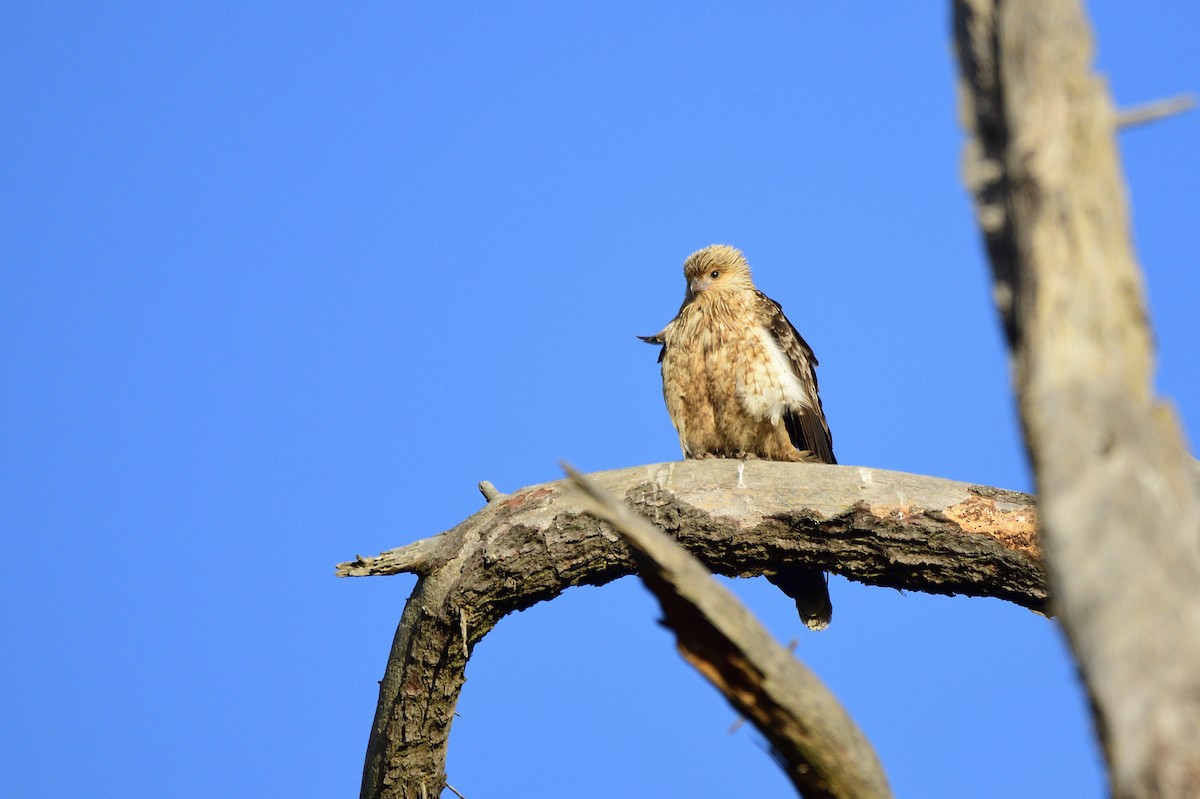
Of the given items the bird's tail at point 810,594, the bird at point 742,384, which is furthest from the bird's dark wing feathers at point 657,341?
the bird's tail at point 810,594

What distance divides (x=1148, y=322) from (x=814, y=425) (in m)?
4.91

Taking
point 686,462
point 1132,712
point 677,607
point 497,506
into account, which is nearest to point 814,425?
point 686,462

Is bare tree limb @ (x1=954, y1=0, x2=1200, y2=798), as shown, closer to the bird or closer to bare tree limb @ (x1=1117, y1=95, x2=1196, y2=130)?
bare tree limb @ (x1=1117, y1=95, x2=1196, y2=130)

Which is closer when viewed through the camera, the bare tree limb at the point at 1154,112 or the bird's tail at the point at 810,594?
the bare tree limb at the point at 1154,112

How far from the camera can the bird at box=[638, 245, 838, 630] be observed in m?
7.12

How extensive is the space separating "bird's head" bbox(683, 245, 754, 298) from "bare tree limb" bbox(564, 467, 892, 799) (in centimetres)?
524

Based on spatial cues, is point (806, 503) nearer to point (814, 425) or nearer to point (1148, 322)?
point (814, 425)

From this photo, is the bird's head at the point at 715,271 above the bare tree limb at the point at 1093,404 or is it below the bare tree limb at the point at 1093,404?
above

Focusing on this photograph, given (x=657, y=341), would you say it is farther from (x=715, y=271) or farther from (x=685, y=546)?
(x=685, y=546)

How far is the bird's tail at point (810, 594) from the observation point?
6.24m

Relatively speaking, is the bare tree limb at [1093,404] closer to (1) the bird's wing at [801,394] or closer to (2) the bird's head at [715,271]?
(1) the bird's wing at [801,394]

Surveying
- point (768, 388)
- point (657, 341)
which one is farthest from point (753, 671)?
point (657, 341)

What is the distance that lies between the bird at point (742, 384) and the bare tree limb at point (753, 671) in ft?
14.6

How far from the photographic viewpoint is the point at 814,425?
7152mm
